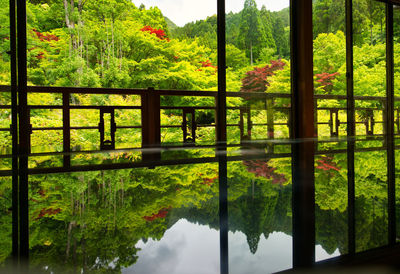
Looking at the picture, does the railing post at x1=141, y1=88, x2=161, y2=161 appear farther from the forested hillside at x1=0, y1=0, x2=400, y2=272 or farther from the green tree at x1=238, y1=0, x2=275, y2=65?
the green tree at x1=238, y1=0, x2=275, y2=65

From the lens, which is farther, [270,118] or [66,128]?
[270,118]

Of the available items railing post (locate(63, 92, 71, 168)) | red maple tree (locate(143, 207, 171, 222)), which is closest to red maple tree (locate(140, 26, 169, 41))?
railing post (locate(63, 92, 71, 168))

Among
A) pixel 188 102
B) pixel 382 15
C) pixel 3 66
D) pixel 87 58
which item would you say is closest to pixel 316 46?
pixel 382 15

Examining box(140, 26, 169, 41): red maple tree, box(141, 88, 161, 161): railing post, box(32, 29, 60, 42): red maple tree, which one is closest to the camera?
box(141, 88, 161, 161): railing post

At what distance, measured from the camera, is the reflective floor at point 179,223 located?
1.57 feet

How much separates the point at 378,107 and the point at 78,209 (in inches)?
240

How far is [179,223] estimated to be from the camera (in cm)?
68

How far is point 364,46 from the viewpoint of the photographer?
242 inches

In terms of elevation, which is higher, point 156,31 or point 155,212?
point 156,31

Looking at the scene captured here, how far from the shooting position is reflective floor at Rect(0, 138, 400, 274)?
48 centimetres

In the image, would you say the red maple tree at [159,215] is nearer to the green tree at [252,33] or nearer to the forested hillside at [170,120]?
the forested hillside at [170,120]

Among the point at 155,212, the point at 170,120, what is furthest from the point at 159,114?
the point at 170,120

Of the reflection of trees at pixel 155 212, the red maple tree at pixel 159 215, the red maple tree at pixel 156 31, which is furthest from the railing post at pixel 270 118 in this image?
the red maple tree at pixel 156 31

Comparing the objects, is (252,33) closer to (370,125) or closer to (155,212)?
(370,125)
